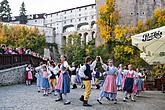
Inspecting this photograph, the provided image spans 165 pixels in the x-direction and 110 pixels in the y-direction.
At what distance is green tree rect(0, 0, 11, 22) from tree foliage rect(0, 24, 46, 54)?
65.5 feet

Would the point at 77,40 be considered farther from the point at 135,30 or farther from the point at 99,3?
the point at 135,30

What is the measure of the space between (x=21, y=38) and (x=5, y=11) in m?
27.8

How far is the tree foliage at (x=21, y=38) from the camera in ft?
217

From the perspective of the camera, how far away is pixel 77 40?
66.9 m

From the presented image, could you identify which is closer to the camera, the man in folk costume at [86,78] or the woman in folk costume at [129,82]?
the man in folk costume at [86,78]

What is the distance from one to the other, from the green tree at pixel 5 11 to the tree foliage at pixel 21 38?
786 inches

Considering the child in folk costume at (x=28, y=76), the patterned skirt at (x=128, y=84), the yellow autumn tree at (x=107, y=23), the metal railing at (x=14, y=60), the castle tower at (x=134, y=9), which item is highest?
the castle tower at (x=134, y=9)

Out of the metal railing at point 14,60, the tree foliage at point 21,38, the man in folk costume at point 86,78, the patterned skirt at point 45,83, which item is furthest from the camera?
the tree foliage at point 21,38

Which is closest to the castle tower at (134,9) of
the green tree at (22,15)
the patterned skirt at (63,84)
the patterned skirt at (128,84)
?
the patterned skirt at (128,84)

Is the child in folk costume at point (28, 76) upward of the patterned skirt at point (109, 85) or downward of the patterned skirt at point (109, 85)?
upward

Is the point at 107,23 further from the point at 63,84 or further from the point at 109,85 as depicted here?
the point at 63,84

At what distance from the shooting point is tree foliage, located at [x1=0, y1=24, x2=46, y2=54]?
66062 millimetres

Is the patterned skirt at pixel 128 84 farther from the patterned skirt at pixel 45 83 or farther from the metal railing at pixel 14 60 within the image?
the metal railing at pixel 14 60

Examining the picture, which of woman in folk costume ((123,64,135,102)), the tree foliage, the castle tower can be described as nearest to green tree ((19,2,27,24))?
the tree foliage
